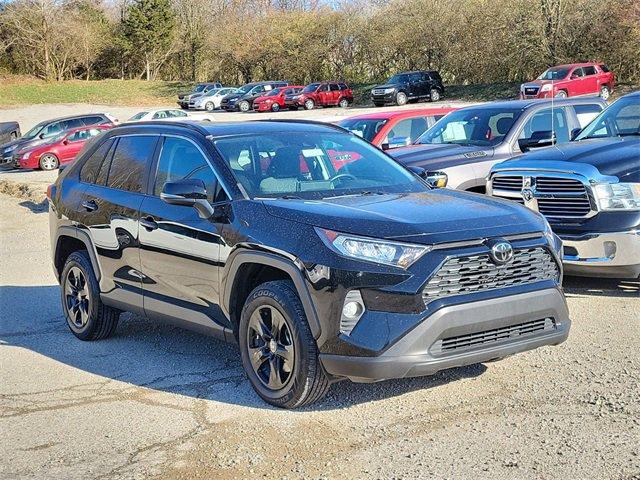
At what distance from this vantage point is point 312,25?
60000 millimetres

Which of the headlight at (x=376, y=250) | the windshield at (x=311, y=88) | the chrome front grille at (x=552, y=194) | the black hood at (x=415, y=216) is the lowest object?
the windshield at (x=311, y=88)

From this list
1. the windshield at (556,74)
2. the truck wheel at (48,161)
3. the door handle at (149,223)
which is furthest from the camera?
the windshield at (556,74)

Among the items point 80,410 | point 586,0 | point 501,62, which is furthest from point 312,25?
point 80,410

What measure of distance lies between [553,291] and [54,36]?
222 ft

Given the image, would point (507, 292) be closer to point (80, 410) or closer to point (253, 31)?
point (80, 410)

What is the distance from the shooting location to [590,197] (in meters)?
7.56

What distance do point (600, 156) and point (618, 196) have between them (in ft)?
1.77

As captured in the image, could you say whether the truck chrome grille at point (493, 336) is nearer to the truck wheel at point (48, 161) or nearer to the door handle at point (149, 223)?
the door handle at point (149, 223)

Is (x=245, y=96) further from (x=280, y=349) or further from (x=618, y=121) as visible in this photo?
(x=280, y=349)

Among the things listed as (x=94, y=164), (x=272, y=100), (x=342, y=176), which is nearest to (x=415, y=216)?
(x=342, y=176)

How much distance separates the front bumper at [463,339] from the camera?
466 centimetres

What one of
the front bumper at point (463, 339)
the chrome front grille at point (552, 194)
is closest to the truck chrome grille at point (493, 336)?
the front bumper at point (463, 339)

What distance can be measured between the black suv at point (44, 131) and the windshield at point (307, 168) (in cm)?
2336

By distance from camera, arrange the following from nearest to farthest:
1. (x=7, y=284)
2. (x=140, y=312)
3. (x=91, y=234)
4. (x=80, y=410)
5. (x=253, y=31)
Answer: (x=80, y=410), (x=140, y=312), (x=91, y=234), (x=7, y=284), (x=253, y=31)
